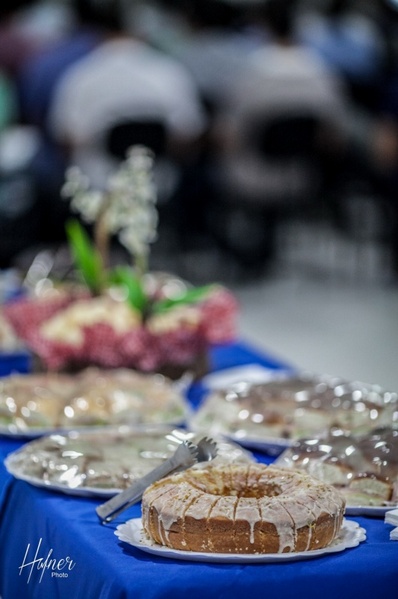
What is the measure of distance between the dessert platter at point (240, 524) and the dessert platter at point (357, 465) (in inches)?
5.4

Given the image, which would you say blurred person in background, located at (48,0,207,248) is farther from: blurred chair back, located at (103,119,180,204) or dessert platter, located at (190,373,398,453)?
dessert platter, located at (190,373,398,453)

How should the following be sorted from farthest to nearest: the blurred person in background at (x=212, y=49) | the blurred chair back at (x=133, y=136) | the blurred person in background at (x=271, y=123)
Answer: the blurred person in background at (x=212, y=49) → the blurred person in background at (x=271, y=123) → the blurred chair back at (x=133, y=136)

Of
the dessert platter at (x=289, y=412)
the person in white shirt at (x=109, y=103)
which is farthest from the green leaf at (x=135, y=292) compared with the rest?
the person in white shirt at (x=109, y=103)

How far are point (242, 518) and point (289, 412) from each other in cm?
69

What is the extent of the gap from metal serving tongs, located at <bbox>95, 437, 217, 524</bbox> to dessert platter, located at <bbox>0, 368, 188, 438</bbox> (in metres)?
0.52

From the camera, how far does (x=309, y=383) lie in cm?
249

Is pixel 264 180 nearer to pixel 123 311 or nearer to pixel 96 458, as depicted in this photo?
pixel 123 311

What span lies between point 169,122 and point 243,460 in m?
5.00

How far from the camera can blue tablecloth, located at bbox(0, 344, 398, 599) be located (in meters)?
1.61

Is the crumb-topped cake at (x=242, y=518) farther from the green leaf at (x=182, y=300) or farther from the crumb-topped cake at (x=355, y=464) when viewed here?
the green leaf at (x=182, y=300)

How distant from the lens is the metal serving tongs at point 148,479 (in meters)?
1.85

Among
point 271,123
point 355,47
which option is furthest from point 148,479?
point 355,47

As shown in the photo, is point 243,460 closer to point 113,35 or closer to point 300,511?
point 300,511

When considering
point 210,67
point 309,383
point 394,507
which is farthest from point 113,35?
point 394,507
